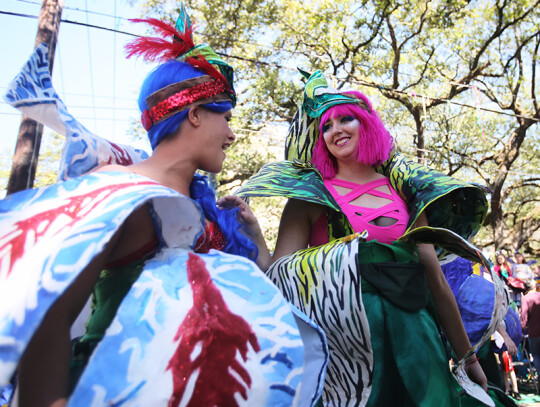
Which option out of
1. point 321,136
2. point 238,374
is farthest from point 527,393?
point 238,374

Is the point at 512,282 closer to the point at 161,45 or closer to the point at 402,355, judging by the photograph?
the point at 402,355

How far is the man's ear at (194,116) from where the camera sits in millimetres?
1469

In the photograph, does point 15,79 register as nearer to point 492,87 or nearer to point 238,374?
point 238,374

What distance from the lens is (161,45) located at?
1.62m

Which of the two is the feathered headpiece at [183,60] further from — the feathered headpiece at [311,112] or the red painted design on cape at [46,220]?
the feathered headpiece at [311,112]

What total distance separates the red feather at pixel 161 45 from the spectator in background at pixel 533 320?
6.80 m

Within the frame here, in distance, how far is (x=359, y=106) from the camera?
89.6 inches

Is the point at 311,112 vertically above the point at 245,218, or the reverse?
the point at 311,112

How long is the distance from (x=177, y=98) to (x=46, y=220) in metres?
0.63

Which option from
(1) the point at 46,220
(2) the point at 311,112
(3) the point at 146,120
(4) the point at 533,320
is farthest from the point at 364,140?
(4) the point at 533,320

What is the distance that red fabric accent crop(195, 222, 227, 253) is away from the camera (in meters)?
1.54

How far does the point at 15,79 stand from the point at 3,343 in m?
0.84

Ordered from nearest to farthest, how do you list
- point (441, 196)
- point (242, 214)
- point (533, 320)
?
point (242, 214) → point (441, 196) → point (533, 320)

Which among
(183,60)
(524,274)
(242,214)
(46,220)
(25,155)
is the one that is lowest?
(524,274)
